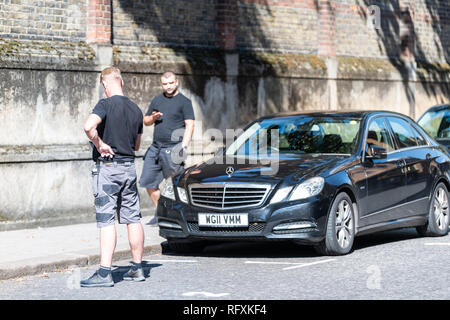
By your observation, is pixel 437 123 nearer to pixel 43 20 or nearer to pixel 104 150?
pixel 43 20

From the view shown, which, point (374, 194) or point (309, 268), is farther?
point (374, 194)

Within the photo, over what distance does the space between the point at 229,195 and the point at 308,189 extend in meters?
0.83

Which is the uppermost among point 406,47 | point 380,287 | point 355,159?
point 406,47

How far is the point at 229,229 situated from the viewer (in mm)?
9953

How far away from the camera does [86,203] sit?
44.3 feet

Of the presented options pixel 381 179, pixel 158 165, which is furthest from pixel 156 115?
pixel 381 179

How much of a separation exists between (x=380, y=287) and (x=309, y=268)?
126 centimetres

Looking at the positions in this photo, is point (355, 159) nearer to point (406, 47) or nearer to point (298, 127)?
point (298, 127)

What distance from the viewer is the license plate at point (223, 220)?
9.85 meters

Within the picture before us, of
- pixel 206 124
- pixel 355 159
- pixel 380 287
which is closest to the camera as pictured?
pixel 380 287

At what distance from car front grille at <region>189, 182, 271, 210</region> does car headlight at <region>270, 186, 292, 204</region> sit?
95mm

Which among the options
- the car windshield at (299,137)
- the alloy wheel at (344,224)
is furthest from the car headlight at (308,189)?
the car windshield at (299,137)

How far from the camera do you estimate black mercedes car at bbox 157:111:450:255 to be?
9.84 m

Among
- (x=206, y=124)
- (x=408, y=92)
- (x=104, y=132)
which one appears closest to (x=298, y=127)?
(x=104, y=132)
